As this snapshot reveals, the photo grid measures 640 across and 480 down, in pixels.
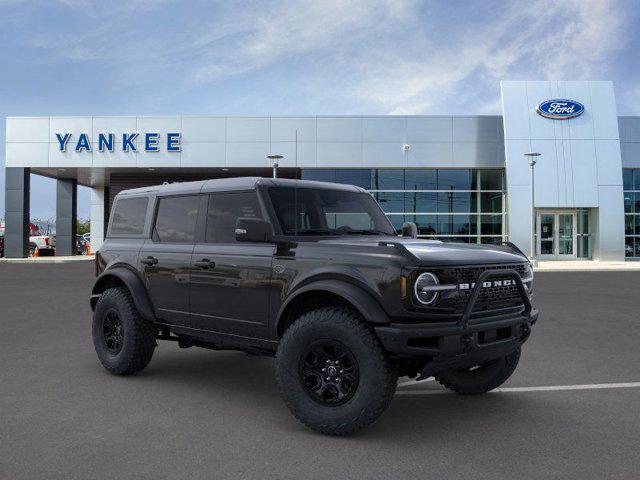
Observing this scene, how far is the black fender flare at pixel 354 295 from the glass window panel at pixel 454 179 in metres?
29.6

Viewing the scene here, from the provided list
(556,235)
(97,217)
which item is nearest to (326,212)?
(556,235)

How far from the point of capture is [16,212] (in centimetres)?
3406

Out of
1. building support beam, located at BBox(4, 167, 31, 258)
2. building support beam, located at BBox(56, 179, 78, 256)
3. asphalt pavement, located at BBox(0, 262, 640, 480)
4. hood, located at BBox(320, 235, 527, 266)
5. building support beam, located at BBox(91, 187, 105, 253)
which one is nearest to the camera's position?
asphalt pavement, located at BBox(0, 262, 640, 480)

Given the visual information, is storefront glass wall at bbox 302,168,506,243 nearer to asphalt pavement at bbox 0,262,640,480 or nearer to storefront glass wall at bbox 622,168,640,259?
storefront glass wall at bbox 622,168,640,259

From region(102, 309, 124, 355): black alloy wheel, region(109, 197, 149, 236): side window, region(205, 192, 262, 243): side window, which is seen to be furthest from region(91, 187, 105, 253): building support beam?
region(205, 192, 262, 243): side window

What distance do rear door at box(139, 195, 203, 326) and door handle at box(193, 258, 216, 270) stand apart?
178mm

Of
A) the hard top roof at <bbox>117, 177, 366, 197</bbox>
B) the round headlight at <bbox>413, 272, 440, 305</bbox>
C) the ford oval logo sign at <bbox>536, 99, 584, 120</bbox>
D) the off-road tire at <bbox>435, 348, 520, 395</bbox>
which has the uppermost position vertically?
the ford oval logo sign at <bbox>536, 99, 584, 120</bbox>

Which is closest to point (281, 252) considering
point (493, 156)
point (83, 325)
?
point (83, 325)

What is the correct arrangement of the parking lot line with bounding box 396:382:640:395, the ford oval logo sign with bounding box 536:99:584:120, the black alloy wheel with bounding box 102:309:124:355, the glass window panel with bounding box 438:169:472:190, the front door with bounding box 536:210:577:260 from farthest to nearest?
1. the glass window panel with bounding box 438:169:472:190
2. the front door with bounding box 536:210:577:260
3. the ford oval logo sign with bounding box 536:99:584:120
4. the black alloy wheel with bounding box 102:309:124:355
5. the parking lot line with bounding box 396:382:640:395

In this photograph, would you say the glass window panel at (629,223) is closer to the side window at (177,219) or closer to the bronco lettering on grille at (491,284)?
the bronco lettering on grille at (491,284)

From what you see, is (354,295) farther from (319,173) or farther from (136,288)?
(319,173)

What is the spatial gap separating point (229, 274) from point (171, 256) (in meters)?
0.89

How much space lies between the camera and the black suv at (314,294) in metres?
4.25

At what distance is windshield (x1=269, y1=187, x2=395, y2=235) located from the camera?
5.34 meters
